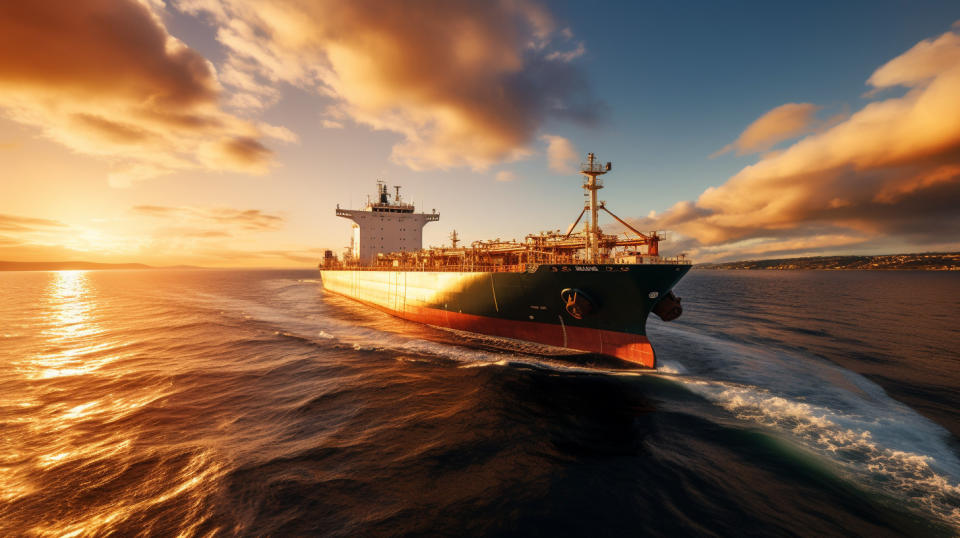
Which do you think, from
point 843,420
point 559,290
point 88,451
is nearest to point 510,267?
point 559,290

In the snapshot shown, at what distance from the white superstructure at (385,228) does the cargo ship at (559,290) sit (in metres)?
16.3

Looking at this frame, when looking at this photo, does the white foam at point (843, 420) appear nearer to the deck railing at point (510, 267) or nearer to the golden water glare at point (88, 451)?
the deck railing at point (510, 267)

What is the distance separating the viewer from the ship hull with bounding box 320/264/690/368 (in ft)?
52.1

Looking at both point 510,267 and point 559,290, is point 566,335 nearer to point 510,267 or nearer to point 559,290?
point 559,290

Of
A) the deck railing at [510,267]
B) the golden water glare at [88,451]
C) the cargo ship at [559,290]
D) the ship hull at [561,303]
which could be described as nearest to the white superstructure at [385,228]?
the deck railing at [510,267]

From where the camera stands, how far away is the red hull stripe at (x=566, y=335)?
16.5 m

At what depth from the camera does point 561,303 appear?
17766mm

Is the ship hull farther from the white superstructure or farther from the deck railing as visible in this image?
the white superstructure

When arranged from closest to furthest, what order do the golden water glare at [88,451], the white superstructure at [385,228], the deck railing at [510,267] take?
the golden water glare at [88,451], the deck railing at [510,267], the white superstructure at [385,228]

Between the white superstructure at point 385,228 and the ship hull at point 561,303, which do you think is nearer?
the ship hull at point 561,303

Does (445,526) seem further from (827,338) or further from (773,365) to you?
(827,338)

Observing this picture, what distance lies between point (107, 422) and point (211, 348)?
1040 cm

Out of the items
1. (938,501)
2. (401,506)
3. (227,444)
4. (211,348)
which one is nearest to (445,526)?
(401,506)

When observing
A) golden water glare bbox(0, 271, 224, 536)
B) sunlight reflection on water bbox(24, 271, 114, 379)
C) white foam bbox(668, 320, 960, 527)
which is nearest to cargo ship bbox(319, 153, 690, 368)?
white foam bbox(668, 320, 960, 527)
